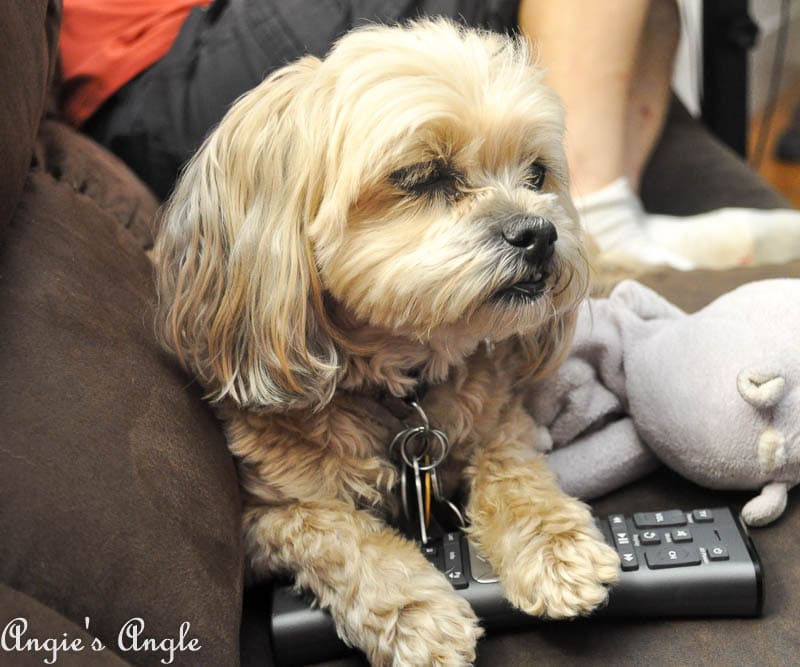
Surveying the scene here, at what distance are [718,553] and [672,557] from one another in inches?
1.9

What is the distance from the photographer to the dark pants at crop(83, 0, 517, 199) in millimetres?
1429

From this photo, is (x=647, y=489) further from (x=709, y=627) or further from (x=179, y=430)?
(x=179, y=430)

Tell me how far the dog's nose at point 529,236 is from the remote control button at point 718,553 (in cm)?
36

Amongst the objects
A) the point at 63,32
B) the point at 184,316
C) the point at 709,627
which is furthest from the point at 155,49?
the point at 709,627

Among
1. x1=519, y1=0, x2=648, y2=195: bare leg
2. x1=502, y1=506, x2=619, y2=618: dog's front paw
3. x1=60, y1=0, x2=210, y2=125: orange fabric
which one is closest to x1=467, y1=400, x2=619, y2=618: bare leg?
x1=502, y1=506, x2=619, y2=618: dog's front paw

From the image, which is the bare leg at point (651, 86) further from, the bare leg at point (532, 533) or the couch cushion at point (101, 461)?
the couch cushion at point (101, 461)

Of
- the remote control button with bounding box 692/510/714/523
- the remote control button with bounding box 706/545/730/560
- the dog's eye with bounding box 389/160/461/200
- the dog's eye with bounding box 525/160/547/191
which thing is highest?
the dog's eye with bounding box 389/160/461/200

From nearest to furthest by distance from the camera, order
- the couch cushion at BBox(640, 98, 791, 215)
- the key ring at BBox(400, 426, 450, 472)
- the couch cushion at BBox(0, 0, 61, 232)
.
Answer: the couch cushion at BBox(0, 0, 61, 232), the key ring at BBox(400, 426, 450, 472), the couch cushion at BBox(640, 98, 791, 215)

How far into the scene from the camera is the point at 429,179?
0.98 m

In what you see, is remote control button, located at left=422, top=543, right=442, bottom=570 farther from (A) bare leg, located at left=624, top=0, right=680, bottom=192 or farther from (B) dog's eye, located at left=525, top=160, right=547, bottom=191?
(A) bare leg, located at left=624, top=0, right=680, bottom=192

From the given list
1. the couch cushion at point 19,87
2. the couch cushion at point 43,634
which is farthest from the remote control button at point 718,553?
the couch cushion at point 19,87

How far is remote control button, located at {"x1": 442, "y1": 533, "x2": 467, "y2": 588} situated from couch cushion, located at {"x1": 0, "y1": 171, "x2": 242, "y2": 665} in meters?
0.24

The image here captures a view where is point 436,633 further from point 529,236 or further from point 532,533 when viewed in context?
point 529,236

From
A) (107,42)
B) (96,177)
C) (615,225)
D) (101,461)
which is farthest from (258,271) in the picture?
(615,225)
